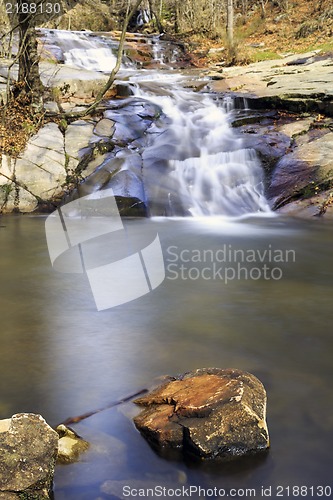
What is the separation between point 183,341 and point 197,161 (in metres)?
7.86

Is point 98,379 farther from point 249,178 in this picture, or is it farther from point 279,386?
point 249,178

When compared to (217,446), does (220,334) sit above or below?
below

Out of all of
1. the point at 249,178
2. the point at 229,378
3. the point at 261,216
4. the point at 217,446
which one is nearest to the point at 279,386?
the point at 229,378

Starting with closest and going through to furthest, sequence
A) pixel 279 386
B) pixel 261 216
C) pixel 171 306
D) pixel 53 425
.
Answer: pixel 53 425, pixel 279 386, pixel 171 306, pixel 261 216

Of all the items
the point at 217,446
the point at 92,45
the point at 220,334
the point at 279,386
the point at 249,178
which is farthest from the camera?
the point at 92,45

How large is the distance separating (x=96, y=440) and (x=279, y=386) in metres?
1.38

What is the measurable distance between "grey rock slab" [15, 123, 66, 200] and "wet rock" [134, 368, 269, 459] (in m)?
8.26

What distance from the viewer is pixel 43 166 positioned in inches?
434

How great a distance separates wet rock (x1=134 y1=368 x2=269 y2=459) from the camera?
9.00 ft

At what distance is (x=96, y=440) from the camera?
9.64ft

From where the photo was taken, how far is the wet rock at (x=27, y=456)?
2.32m

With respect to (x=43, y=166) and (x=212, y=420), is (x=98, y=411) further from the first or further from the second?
(x=43, y=166)

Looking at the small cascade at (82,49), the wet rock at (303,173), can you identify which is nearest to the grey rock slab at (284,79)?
the wet rock at (303,173)

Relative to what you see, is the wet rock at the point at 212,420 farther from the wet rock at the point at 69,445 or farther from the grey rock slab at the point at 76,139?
the grey rock slab at the point at 76,139
